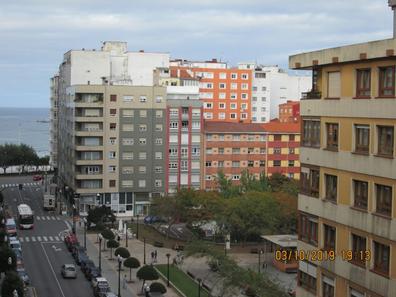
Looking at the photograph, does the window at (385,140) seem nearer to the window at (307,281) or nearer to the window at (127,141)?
the window at (307,281)

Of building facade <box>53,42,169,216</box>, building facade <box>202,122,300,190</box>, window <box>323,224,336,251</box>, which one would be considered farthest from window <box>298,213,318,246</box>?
building facade <box>53,42,169,216</box>

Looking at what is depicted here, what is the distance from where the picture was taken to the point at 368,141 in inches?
667

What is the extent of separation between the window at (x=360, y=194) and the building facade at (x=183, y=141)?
72.1 meters

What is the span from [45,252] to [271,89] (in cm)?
7695

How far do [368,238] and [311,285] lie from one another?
11.4 feet

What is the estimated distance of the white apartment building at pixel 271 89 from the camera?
410ft

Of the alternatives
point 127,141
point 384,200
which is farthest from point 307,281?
point 127,141

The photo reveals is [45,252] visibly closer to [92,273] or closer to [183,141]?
[92,273]

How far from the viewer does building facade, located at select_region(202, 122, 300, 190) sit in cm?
9094

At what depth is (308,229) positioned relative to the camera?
1986 centimetres

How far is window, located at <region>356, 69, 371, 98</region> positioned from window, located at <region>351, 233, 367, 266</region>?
11.5 ft

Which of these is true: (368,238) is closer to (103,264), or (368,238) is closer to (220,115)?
(103,264)

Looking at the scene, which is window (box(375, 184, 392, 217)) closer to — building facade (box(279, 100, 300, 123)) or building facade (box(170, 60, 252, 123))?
building facade (box(279, 100, 300, 123))
